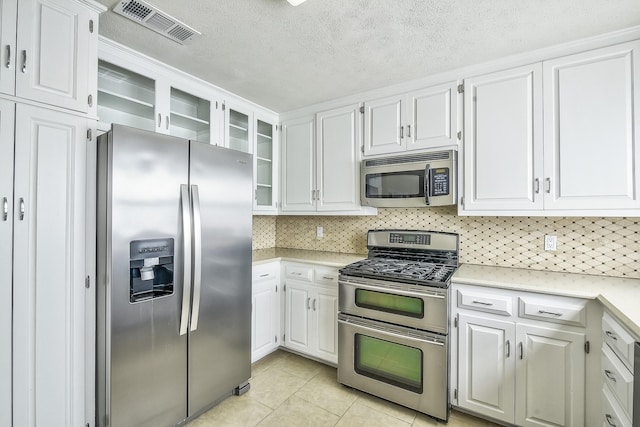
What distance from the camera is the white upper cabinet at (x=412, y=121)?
2311mm

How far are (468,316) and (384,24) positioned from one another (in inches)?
74.4

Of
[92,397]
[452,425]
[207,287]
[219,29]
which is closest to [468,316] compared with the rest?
[452,425]

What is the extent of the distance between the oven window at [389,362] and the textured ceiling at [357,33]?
2034mm

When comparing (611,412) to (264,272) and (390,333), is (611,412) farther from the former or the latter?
(264,272)

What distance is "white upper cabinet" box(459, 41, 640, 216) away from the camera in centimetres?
178

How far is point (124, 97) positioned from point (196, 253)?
1.18 meters

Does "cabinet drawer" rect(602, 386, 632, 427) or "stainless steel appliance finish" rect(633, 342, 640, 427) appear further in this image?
"cabinet drawer" rect(602, 386, 632, 427)

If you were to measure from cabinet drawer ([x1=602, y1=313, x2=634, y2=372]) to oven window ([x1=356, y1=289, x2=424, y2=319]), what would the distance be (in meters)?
0.91

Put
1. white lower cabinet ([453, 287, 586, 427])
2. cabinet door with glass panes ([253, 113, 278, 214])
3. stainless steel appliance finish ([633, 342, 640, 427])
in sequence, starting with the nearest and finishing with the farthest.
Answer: stainless steel appliance finish ([633, 342, 640, 427])
white lower cabinet ([453, 287, 586, 427])
cabinet door with glass panes ([253, 113, 278, 214])

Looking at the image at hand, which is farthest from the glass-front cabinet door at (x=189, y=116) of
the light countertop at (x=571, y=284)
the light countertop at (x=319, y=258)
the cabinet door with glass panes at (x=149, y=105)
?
the light countertop at (x=571, y=284)

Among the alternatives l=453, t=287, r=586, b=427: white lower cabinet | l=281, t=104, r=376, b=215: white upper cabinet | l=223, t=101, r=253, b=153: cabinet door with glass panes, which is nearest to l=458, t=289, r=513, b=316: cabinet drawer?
l=453, t=287, r=586, b=427: white lower cabinet

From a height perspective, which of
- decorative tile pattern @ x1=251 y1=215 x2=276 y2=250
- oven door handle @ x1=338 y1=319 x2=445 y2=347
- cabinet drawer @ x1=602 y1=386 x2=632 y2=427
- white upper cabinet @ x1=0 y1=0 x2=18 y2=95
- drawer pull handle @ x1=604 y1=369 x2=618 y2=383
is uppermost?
white upper cabinet @ x1=0 y1=0 x2=18 y2=95

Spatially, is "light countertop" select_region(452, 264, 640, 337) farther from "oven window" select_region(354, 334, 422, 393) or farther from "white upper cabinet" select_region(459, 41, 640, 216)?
"oven window" select_region(354, 334, 422, 393)

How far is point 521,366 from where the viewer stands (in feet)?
5.91
